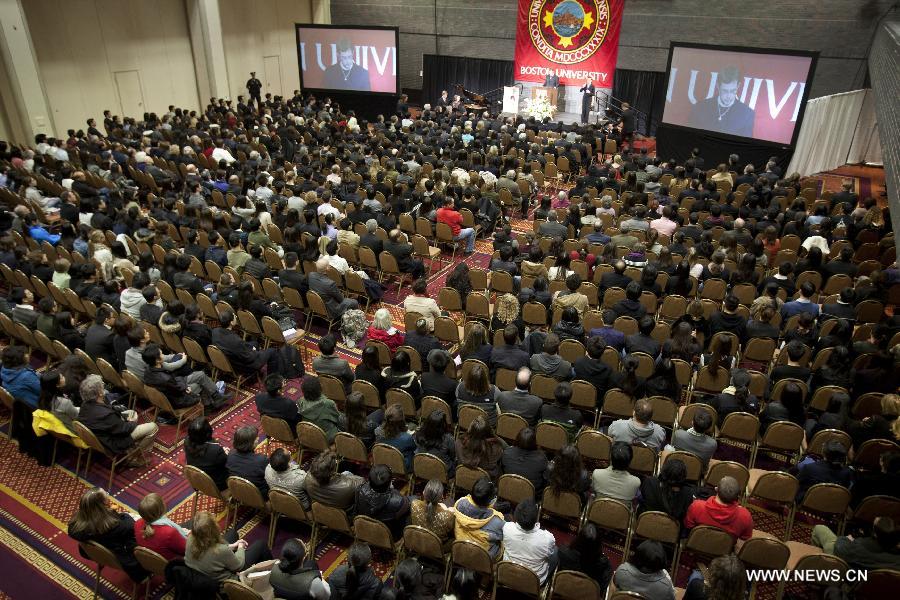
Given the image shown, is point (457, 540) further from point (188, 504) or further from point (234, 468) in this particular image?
point (188, 504)

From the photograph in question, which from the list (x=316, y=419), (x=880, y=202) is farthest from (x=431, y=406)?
(x=880, y=202)

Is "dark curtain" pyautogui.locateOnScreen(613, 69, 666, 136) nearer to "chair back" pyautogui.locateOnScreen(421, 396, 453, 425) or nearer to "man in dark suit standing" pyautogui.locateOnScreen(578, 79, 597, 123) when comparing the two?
"man in dark suit standing" pyautogui.locateOnScreen(578, 79, 597, 123)

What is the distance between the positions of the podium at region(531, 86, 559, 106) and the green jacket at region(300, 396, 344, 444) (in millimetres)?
18054

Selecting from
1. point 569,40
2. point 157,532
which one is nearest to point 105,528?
point 157,532

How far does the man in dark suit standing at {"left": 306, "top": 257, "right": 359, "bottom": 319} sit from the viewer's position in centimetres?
834

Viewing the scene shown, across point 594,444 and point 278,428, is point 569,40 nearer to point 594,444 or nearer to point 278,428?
point 594,444

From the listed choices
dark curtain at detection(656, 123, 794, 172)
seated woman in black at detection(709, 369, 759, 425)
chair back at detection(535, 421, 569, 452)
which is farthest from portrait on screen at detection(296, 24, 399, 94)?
chair back at detection(535, 421, 569, 452)

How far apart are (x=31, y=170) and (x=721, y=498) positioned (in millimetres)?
15372

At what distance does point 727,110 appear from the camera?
1644 centimetres

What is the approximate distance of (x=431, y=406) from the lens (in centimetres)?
595

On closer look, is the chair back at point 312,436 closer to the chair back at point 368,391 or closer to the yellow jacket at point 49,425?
the chair back at point 368,391

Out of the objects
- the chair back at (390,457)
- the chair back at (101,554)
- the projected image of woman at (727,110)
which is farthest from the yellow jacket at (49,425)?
the projected image of woman at (727,110)

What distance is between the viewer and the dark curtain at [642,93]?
A: 20.8 m

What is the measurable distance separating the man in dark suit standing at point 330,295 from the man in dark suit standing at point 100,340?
262 cm
